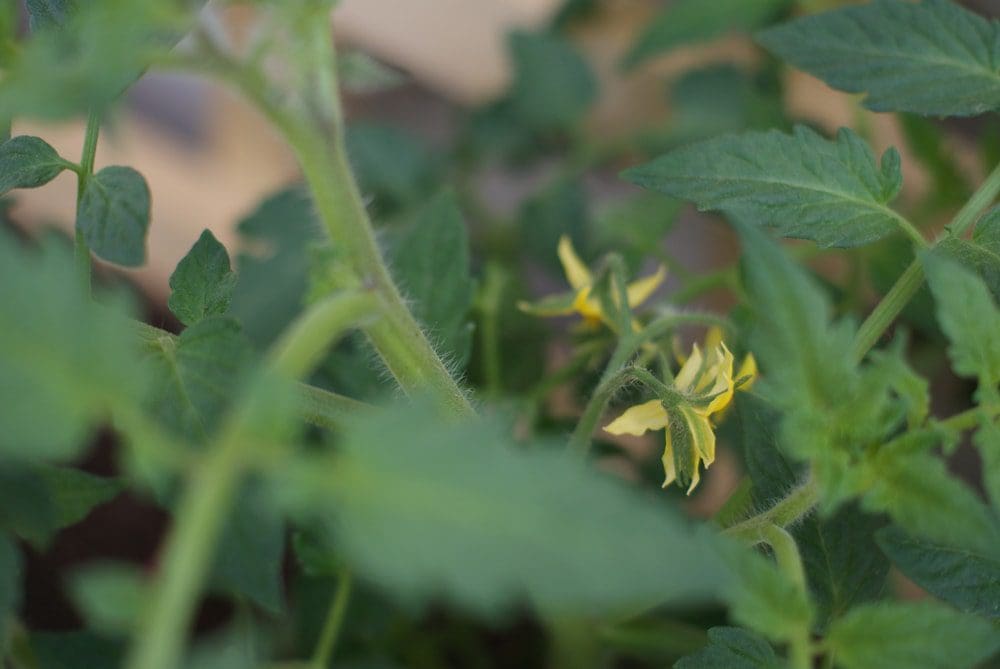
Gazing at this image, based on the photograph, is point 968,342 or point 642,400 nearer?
point 968,342


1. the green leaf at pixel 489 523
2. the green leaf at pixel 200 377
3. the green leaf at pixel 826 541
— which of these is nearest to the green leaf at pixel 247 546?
the green leaf at pixel 200 377

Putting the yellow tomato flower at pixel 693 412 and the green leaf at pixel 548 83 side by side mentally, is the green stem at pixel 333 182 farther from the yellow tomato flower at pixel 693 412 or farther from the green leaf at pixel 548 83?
the green leaf at pixel 548 83

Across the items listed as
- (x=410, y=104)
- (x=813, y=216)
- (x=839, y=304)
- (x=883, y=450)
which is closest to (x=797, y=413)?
(x=883, y=450)

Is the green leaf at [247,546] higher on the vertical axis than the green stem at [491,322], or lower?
higher

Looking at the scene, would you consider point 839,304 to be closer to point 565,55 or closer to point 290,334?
point 565,55

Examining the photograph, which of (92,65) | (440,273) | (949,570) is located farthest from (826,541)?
(92,65)

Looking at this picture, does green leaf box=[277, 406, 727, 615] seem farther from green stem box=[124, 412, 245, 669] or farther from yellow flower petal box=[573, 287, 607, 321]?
yellow flower petal box=[573, 287, 607, 321]

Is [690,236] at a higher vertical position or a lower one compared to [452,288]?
lower
